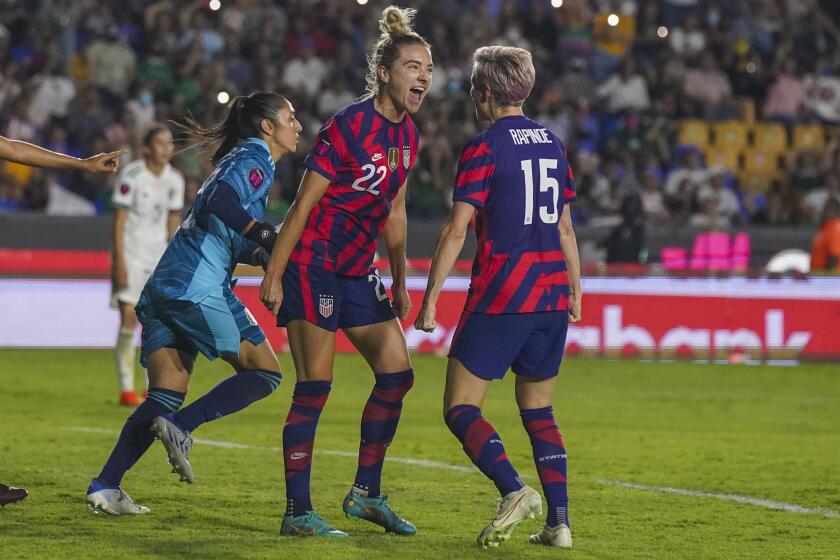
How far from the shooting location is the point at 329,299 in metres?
6.36

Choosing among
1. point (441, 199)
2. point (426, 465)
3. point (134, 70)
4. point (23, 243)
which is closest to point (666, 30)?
point (441, 199)

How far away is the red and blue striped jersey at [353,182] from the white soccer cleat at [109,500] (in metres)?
1.41

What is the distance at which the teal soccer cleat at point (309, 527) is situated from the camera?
6.29m

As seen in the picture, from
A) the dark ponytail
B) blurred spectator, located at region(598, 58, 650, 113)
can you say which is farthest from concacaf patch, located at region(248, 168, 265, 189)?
blurred spectator, located at region(598, 58, 650, 113)

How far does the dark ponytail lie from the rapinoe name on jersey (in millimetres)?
1324

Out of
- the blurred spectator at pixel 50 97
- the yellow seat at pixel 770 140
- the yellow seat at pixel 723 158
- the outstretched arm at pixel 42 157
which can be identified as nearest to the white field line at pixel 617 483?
the outstretched arm at pixel 42 157

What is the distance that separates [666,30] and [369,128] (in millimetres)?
18768

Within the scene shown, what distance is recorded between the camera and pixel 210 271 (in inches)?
268

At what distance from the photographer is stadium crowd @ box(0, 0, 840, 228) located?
65.4 feet

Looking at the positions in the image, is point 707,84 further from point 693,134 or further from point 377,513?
point 377,513

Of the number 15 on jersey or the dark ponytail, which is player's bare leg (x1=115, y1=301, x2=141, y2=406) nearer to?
the dark ponytail

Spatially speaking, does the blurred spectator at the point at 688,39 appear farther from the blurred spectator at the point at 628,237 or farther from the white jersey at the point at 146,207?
the white jersey at the point at 146,207

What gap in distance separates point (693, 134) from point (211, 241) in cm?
1686

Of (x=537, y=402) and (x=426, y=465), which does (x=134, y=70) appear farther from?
(x=537, y=402)
